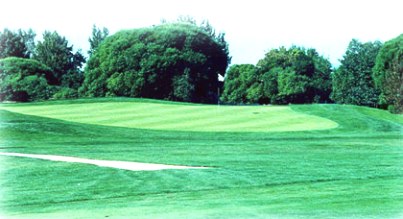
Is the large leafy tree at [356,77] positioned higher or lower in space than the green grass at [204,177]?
higher

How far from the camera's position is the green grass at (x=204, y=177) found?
484 inches

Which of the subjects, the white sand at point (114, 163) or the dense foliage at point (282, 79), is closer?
the white sand at point (114, 163)

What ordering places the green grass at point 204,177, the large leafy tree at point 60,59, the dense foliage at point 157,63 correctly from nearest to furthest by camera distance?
the green grass at point 204,177, the large leafy tree at point 60,59, the dense foliage at point 157,63

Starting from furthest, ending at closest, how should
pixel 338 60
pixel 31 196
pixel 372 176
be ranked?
pixel 338 60, pixel 372 176, pixel 31 196

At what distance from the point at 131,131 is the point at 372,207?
28.1 metres

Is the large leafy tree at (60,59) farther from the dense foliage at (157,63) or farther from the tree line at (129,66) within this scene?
the dense foliage at (157,63)

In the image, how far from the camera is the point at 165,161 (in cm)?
2197

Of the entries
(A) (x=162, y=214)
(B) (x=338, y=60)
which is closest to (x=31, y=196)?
(A) (x=162, y=214)

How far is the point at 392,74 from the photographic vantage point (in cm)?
4788

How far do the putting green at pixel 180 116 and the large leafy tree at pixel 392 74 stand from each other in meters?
5.41

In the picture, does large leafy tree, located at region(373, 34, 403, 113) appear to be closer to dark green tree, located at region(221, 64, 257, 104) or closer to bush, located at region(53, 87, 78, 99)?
dark green tree, located at region(221, 64, 257, 104)

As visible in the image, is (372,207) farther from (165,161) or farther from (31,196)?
(165,161)

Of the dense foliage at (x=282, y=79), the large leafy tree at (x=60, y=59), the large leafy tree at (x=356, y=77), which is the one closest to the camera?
the large leafy tree at (x=60, y=59)

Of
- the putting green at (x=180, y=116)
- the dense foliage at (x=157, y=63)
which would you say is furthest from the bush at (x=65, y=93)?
the putting green at (x=180, y=116)
